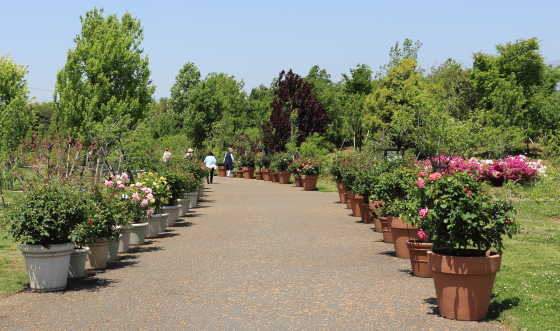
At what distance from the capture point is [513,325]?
6.17 m

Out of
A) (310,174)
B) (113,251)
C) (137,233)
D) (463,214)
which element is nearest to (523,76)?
(310,174)

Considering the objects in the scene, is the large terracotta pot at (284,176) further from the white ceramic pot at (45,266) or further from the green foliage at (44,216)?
the white ceramic pot at (45,266)

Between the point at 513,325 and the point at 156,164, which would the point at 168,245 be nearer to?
the point at 156,164

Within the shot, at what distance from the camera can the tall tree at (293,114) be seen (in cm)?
3675

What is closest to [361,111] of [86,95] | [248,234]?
[86,95]

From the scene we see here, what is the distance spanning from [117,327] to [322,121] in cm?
3206

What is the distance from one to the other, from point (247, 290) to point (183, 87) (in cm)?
6880

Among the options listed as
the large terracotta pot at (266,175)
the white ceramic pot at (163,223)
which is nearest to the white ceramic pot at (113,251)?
the white ceramic pot at (163,223)

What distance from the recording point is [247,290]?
7969 millimetres

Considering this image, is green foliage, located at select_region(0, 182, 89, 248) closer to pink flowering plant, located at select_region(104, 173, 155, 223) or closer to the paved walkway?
the paved walkway

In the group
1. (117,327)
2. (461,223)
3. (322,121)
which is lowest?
(117,327)

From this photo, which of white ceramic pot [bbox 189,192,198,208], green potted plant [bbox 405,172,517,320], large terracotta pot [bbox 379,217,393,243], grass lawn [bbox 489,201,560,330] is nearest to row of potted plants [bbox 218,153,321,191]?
white ceramic pot [bbox 189,192,198,208]

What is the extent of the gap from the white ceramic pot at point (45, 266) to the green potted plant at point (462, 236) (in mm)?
4753

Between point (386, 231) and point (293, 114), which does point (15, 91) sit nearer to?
point (293, 114)
